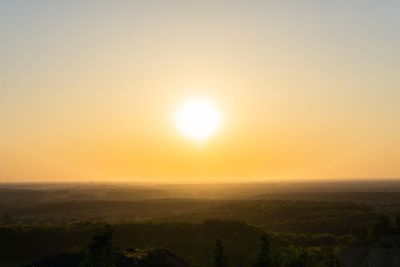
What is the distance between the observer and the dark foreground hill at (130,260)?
230 feet

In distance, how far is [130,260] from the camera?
71.9 metres

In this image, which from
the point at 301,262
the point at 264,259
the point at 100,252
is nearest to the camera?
the point at 100,252

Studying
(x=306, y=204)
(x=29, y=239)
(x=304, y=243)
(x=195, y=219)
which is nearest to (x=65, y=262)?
(x=29, y=239)

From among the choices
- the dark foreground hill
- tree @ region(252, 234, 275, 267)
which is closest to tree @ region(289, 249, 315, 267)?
tree @ region(252, 234, 275, 267)

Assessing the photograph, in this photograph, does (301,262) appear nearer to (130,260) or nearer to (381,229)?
(130,260)

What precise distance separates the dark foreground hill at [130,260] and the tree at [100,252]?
18775 mm

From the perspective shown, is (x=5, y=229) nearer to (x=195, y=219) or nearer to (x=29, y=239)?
(x=29, y=239)

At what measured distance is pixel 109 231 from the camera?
50531mm

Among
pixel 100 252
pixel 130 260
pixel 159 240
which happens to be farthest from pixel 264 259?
pixel 159 240

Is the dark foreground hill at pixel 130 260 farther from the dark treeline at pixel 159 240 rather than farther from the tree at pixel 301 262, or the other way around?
the tree at pixel 301 262

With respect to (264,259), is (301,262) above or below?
below

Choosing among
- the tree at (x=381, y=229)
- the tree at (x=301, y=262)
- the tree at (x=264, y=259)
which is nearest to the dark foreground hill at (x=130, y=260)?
the tree at (x=264, y=259)

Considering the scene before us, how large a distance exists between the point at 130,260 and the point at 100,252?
77.9 ft

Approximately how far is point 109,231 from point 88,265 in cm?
392
